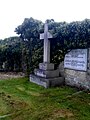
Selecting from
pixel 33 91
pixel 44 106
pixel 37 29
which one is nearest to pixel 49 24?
pixel 37 29

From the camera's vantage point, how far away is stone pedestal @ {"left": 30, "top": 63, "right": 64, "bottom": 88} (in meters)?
11.7

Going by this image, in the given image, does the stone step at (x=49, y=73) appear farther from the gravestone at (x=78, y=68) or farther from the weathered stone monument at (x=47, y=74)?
the gravestone at (x=78, y=68)

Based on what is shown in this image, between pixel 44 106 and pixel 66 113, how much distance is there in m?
1.13

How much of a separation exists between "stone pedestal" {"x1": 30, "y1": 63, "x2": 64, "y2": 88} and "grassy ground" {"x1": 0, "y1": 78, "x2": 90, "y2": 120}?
1.28ft

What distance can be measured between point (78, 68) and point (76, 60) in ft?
1.42

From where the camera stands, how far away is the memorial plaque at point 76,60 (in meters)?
10.9

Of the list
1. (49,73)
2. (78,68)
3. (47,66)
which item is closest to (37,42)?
(47,66)

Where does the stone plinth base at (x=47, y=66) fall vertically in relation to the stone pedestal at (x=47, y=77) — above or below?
above

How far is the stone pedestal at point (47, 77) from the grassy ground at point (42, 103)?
390mm

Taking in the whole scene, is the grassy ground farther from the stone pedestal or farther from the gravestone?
the gravestone

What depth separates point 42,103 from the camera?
338 inches

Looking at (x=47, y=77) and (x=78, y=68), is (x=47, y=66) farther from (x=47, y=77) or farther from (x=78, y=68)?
(x=78, y=68)

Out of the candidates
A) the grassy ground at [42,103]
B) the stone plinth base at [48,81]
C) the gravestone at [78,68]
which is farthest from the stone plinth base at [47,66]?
the grassy ground at [42,103]

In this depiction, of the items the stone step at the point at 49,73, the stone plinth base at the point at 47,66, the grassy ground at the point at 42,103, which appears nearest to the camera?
the grassy ground at the point at 42,103
